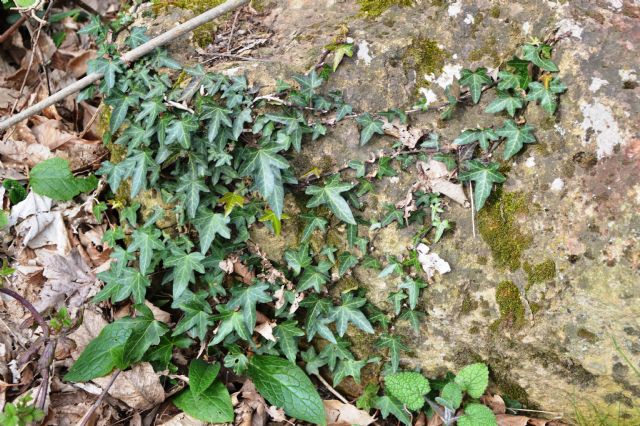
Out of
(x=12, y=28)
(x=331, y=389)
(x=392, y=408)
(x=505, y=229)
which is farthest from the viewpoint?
(x=12, y=28)

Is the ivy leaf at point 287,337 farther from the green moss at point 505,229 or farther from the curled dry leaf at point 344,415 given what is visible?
the green moss at point 505,229

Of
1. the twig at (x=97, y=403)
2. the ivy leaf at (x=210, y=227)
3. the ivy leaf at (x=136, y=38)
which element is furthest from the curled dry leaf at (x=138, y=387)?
the ivy leaf at (x=136, y=38)

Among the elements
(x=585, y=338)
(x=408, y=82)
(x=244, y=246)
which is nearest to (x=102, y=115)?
(x=244, y=246)

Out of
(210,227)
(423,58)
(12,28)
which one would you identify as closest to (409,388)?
(210,227)

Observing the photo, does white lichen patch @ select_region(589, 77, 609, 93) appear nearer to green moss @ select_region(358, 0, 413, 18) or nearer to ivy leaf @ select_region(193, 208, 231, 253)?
green moss @ select_region(358, 0, 413, 18)

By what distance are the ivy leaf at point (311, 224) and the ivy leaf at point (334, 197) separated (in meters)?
0.08

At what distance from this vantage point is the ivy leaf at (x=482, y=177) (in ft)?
8.58

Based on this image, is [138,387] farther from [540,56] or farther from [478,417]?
[540,56]

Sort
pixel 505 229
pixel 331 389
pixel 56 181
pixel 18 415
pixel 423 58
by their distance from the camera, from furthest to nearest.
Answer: pixel 56 181, pixel 331 389, pixel 423 58, pixel 505 229, pixel 18 415

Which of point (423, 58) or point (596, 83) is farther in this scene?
point (423, 58)

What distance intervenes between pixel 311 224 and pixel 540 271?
1123mm

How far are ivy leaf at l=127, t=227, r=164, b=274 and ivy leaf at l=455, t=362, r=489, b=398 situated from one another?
168 cm

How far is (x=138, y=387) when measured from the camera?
9.55ft

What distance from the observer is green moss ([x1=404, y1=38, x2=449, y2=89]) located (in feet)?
9.33
